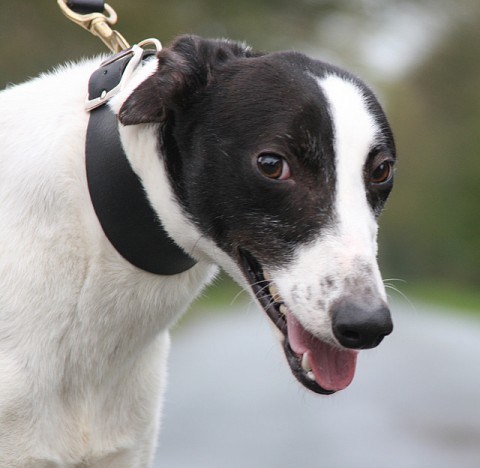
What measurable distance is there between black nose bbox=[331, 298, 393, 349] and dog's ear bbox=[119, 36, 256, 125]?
74 cm

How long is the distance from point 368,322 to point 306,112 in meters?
0.58

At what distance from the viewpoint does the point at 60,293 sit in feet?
11.2

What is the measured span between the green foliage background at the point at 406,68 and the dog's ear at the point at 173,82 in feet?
36.0

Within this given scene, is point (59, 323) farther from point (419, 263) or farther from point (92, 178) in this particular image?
point (419, 263)

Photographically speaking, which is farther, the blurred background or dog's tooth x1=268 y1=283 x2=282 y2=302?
the blurred background

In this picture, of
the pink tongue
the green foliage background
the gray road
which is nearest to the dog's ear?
the pink tongue

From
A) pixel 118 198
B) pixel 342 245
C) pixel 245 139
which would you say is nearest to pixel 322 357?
pixel 342 245

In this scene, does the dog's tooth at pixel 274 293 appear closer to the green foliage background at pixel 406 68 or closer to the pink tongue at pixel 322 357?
the pink tongue at pixel 322 357

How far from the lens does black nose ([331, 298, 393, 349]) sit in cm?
294

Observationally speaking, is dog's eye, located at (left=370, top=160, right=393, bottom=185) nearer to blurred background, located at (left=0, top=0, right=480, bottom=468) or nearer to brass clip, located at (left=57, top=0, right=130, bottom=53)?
blurred background, located at (left=0, top=0, right=480, bottom=468)

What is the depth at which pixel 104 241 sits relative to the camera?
3.44 meters

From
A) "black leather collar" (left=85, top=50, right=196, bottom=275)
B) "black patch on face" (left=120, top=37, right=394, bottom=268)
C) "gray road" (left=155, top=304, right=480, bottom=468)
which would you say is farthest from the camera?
"gray road" (left=155, top=304, right=480, bottom=468)

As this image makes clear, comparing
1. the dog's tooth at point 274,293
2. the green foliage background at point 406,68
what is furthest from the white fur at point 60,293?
the green foliage background at point 406,68

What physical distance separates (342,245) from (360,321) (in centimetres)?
22
